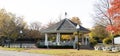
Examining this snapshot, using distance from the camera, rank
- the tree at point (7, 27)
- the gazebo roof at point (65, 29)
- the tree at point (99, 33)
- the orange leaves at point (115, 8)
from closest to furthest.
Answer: the orange leaves at point (115, 8) → the gazebo roof at point (65, 29) → the tree at point (7, 27) → the tree at point (99, 33)

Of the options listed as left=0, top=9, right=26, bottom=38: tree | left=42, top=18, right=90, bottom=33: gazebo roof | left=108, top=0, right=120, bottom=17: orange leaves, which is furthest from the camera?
left=0, top=9, right=26, bottom=38: tree

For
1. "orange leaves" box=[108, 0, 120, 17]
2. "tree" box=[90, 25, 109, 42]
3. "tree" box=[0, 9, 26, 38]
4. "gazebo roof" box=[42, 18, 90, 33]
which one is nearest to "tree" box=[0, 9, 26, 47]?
"tree" box=[0, 9, 26, 38]

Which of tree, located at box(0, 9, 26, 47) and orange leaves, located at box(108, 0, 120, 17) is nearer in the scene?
orange leaves, located at box(108, 0, 120, 17)

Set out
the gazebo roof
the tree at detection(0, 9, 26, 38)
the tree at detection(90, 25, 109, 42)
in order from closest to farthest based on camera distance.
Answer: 1. the gazebo roof
2. the tree at detection(0, 9, 26, 38)
3. the tree at detection(90, 25, 109, 42)

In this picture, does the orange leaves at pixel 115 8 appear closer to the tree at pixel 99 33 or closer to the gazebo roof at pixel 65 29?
the gazebo roof at pixel 65 29

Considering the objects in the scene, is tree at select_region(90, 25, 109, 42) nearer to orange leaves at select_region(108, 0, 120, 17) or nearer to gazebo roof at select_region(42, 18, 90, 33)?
gazebo roof at select_region(42, 18, 90, 33)

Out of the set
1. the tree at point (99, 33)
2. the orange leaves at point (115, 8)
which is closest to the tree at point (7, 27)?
the tree at point (99, 33)

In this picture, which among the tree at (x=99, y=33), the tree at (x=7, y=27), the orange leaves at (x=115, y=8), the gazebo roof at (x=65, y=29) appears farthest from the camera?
the tree at (x=99, y=33)

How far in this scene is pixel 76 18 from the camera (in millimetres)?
89500

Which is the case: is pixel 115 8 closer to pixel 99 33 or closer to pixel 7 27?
pixel 7 27

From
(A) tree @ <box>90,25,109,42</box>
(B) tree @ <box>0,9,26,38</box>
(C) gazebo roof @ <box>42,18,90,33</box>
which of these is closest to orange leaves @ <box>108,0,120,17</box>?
(C) gazebo roof @ <box>42,18,90,33</box>

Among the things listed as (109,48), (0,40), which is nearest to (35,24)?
(0,40)

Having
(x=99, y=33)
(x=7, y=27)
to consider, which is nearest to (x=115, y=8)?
(x=7, y=27)

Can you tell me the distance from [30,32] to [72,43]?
3670cm
